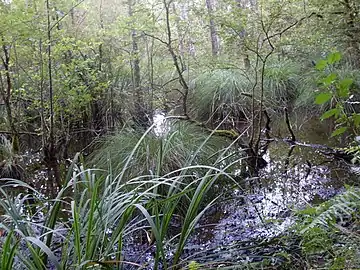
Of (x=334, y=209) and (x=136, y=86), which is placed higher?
(x=136, y=86)

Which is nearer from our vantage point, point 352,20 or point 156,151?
point 156,151

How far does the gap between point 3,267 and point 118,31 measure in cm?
436

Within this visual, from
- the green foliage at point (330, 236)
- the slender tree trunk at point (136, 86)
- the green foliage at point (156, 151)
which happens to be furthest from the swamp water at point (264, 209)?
the slender tree trunk at point (136, 86)

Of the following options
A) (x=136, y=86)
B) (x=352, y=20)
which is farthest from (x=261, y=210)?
(x=136, y=86)

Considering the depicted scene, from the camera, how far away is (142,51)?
22.9 ft

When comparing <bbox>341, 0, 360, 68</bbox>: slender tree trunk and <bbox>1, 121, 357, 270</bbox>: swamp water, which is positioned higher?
<bbox>341, 0, 360, 68</bbox>: slender tree trunk

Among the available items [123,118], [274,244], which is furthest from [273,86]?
[274,244]

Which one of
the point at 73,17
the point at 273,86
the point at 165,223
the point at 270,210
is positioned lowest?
the point at 270,210

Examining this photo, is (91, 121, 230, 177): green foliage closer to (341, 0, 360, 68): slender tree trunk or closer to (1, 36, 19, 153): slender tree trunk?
(1, 36, 19, 153): slender tree trunk

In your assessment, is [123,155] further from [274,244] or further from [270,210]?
[274,244]

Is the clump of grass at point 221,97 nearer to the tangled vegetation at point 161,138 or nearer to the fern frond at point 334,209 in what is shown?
the tangled vegetation at point 161,138

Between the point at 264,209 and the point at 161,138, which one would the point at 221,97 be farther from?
the point at 161,138

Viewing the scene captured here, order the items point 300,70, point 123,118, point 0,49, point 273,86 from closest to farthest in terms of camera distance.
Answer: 1. point 0,49
2. point 123,118
3. point 273,86
4. point 300,70

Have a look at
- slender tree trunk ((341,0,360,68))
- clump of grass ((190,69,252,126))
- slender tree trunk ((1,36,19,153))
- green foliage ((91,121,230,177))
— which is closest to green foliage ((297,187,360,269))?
green foliage ((91,121,230,177))
